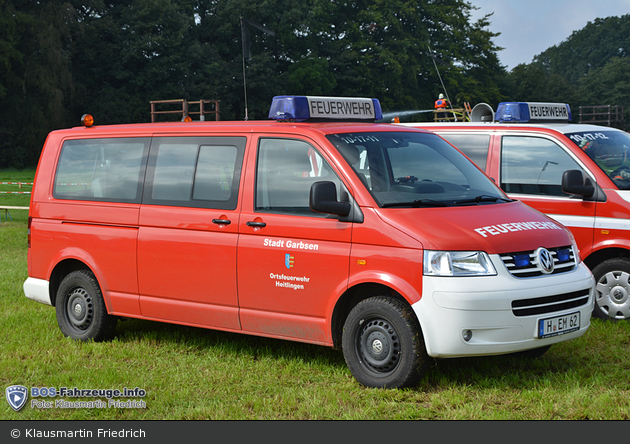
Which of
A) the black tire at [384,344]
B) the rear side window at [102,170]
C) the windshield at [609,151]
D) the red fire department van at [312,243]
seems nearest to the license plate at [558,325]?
the red fire department van at [312,243]

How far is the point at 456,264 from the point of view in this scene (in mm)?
5055

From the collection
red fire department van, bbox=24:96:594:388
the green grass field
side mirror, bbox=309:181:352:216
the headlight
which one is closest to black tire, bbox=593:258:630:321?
the green grass field

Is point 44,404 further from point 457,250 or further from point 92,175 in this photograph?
point 457,250

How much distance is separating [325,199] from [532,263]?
60.9 inches

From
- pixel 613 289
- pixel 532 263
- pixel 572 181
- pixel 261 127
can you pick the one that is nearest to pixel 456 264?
pixel 532 263

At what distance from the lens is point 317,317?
5.65m

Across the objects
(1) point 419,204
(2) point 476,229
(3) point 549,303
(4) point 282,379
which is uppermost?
(1) point 419,204

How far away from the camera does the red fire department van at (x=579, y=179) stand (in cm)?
729

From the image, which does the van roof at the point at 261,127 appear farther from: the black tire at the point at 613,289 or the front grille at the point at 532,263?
the black tire at the point at 613,289

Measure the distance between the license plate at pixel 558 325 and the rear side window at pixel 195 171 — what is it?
8.46ft

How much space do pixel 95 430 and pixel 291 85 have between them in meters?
55.5

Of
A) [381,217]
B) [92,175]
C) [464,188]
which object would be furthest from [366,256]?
[92,175]

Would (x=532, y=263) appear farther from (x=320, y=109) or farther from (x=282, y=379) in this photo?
(x=320, y=109)

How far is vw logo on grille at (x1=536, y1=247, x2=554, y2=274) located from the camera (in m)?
5.31
